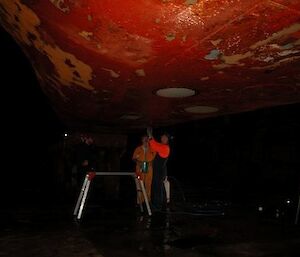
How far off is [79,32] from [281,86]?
10.6 ft

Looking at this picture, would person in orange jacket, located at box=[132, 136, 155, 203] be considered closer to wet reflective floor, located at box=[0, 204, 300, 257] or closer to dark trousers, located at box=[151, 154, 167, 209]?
dark trousers, located at box=[151, 154, 167, 209]

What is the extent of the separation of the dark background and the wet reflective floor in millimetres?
3750

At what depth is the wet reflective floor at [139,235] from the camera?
16.7 ft

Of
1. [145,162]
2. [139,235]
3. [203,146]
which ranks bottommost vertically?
[139,235]

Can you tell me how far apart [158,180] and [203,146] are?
9.37m

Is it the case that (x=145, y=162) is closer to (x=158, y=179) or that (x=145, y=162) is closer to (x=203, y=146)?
(x=158, y=179)

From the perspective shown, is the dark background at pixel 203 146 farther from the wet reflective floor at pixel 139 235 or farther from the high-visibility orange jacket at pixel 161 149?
the high-visibility orange jacket at pixel 161 149

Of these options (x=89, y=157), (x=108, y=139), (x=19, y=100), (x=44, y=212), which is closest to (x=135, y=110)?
(x=89, y=157)

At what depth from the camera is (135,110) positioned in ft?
24.5

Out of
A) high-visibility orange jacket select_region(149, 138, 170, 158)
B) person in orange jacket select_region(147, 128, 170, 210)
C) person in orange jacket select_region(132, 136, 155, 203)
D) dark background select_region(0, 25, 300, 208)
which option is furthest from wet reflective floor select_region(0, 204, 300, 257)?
dark background select_region(0, 25, 300, 208)

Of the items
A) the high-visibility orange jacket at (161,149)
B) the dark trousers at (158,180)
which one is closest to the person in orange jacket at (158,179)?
the dark trousers at (158,180)

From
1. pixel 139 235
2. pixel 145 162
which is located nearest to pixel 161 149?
pixel 145 162

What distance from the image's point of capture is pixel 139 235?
616 centimetres

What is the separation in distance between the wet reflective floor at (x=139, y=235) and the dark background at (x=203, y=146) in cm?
375
